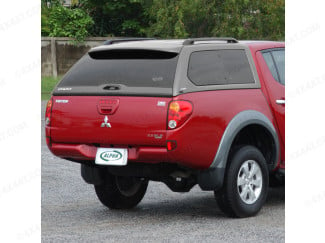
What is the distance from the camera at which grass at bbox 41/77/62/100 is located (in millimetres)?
29453

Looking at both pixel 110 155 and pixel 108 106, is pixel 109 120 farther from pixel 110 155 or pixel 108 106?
pixel 110 155

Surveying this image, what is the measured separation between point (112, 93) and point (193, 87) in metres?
0.75

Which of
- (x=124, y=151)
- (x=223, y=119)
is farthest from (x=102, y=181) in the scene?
(x=223, y=119)

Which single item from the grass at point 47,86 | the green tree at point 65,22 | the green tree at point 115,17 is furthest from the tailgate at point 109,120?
the green tree at point 115,17

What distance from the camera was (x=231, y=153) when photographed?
27.8 ft

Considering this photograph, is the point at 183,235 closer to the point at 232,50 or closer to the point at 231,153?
the point at 231,153

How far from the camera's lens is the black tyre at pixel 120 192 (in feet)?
30.1

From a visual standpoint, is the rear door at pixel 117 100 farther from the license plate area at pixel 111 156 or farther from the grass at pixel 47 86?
→ the grass at pixel 47 86

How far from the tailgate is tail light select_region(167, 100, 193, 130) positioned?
5 centimetres

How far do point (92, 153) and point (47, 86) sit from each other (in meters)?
24.9

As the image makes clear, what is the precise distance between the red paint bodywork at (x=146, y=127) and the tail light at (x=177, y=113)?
0.04 meters

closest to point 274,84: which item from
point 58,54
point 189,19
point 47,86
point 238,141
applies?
point 238,141

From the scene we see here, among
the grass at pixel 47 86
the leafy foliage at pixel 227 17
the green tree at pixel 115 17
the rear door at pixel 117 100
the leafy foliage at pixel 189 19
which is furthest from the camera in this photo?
the green tree at pixel 115 17

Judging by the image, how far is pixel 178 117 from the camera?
782 cm
